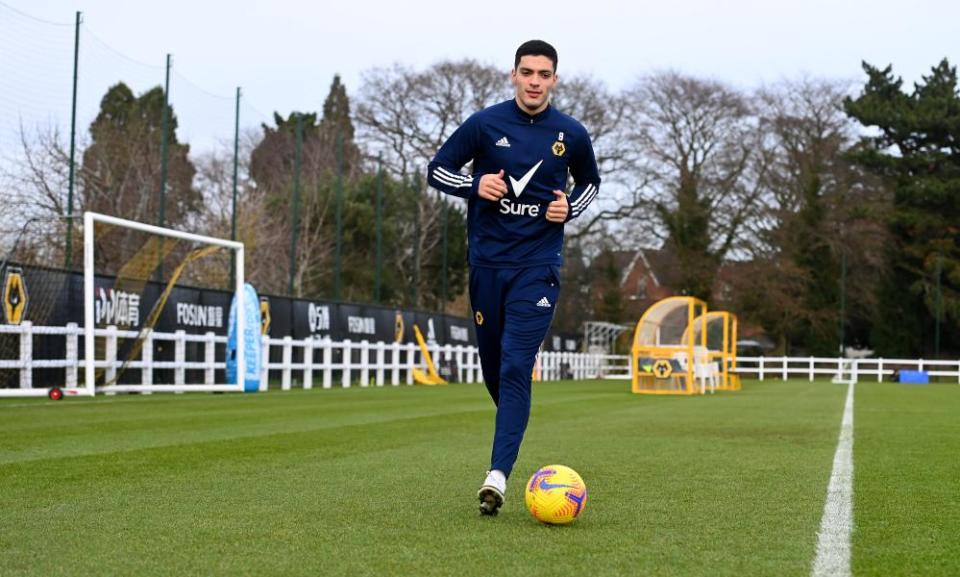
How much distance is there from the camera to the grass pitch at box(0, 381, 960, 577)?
4391mm

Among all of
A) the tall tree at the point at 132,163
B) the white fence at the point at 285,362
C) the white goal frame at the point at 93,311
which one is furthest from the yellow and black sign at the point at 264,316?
the tall tree at the point at 132,163

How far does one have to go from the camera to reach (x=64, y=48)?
A: 21922 mm

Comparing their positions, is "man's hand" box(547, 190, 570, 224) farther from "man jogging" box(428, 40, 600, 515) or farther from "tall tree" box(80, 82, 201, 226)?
"tall tree" box(80, 82, 201, 226)

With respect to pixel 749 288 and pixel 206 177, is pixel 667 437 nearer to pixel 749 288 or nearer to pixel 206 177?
pixel 206 177

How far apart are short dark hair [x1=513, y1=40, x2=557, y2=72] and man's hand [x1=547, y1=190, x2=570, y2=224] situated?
2.02ft

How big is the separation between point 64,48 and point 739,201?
38.2 metres

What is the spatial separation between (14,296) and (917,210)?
161 ft

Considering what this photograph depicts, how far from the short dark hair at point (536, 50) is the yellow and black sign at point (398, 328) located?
2775 cm

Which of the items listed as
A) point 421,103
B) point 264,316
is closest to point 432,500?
point 264,316

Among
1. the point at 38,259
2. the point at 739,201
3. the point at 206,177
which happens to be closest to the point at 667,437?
the point at 38,259

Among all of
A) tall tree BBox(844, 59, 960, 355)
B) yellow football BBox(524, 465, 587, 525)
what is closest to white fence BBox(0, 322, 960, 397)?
tall tree BBox(844, 59, 960, 355)

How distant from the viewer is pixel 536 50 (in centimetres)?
604

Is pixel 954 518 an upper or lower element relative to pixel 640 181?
lower

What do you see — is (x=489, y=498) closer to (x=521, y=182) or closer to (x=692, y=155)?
(x=521, y=182)
